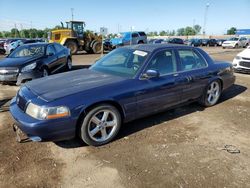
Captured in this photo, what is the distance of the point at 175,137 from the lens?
13.2 feet

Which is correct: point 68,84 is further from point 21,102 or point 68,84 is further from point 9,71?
point 9,71

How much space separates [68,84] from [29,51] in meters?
5.99

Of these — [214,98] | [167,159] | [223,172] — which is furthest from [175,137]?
[214,98]

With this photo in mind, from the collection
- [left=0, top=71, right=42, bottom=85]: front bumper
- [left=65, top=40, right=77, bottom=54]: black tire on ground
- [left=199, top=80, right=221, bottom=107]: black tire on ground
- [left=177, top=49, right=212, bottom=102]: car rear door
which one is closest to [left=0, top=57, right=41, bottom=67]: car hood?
[left=0, top=71, right=42, bottom=85]: front bumper

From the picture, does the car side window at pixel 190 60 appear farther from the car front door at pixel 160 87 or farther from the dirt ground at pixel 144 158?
the dirt ground at pixel 144 158

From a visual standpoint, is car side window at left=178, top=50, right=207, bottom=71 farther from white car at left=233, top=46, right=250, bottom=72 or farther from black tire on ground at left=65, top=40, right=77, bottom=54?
black tire on ground at left=65, top=40, right=77, bottom=54

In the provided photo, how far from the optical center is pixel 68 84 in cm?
380

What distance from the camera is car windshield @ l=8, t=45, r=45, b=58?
8752mm

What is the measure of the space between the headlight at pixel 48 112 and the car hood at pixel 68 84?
6.2 inches

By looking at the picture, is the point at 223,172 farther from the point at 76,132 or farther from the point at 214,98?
the point at 214,98

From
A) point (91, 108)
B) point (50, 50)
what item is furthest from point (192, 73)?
point (50, 50)

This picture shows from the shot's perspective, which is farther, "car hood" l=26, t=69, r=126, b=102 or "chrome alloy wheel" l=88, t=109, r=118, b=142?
"chrome alloy wheel" l=88, t=109, r=118, b=142

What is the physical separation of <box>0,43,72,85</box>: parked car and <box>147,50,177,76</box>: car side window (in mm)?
4825

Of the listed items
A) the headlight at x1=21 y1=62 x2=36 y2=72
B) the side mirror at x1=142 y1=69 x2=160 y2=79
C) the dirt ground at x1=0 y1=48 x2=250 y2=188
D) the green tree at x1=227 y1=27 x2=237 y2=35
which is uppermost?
the green tree at x1=227 y1=27 x2=237 y2=35
